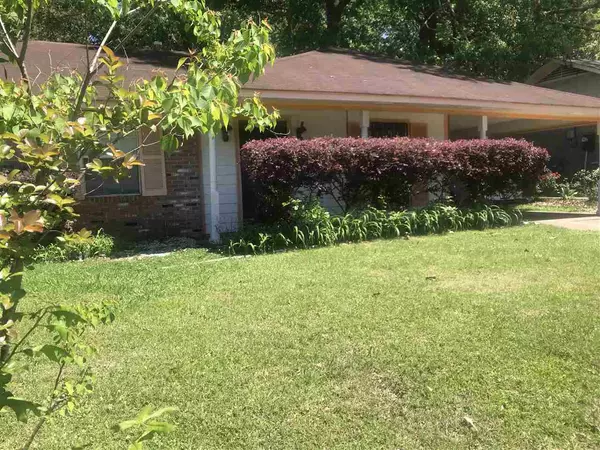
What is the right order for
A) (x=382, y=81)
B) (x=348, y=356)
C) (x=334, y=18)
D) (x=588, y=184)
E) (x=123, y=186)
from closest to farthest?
→ (x=348, y=356)
(x=123, y=186)
(x=382, y=81)
(x=588, y=184)
(x=334, y=18)

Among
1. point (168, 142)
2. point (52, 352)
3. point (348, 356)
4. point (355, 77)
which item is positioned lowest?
point (348, 356)

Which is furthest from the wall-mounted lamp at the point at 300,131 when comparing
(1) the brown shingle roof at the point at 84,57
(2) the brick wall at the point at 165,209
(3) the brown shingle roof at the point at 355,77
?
(1) the brown shingle roof at the point at 84,57

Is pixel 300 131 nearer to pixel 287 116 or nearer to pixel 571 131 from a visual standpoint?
pixel 287 116

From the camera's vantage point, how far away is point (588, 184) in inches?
667

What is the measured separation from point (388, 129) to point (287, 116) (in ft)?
9.55

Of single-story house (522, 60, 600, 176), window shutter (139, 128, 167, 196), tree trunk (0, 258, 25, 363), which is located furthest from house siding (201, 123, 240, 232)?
single-story house (522, 60, 600, 176)

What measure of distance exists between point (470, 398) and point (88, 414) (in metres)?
2.30

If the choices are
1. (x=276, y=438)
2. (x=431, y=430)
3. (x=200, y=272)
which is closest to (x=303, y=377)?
(x=276, y=438)

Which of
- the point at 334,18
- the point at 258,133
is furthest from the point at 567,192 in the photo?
the point at 258,133

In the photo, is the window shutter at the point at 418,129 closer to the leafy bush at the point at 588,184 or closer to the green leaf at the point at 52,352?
the leafy bush at the point at 588,184

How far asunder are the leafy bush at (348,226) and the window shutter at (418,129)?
12.4ft

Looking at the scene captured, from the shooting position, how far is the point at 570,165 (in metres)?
20.9

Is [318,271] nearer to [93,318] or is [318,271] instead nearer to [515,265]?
[515,265]

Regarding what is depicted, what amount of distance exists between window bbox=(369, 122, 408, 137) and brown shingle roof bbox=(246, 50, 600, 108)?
1126 millimetres
